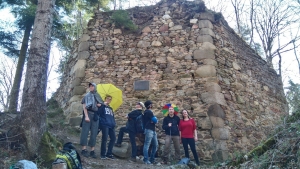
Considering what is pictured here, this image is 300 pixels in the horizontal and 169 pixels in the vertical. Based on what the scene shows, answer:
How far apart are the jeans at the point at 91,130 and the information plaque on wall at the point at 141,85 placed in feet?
7.05

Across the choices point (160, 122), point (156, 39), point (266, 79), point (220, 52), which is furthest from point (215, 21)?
point (160, 122)

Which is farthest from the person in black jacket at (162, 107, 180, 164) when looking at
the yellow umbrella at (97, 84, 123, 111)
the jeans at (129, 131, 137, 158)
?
the yellow umbrella at (97, 84, 123, 111)

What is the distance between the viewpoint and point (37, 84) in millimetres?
5348

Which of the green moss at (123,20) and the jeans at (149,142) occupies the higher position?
the green moss at (123,20)

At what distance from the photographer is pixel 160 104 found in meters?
7.71

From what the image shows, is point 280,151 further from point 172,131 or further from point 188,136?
point 172,131

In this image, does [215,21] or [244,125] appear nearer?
[244,125]

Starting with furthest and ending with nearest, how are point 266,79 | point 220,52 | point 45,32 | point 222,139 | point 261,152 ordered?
point 266,79, point 220,52, point 222,139, point 45,32, point 261,152

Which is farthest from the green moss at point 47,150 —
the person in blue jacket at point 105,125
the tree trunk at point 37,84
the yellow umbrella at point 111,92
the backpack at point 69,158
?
the yellow umbrella at point 111,92

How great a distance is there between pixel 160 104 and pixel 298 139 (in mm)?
4057

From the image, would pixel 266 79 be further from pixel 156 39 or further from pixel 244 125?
pixel 156 39

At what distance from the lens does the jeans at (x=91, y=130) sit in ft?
19.2

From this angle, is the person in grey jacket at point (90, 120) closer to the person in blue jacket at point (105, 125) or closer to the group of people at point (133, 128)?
the group of people at point (133, 128)

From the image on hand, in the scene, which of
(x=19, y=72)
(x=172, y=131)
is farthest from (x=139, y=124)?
(x=19, y=72)
